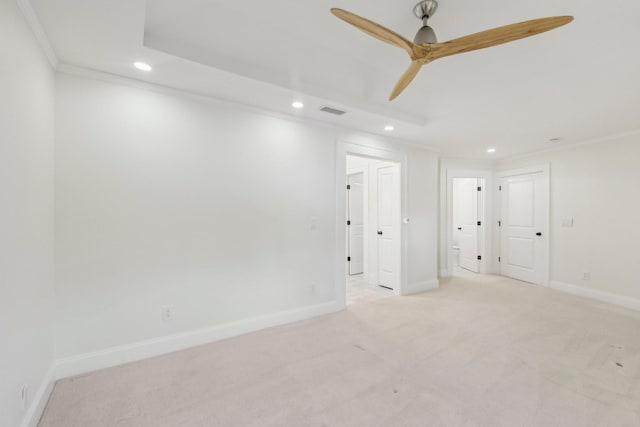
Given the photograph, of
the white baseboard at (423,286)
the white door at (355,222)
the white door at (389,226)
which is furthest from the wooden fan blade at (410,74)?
the white door at (355,222)

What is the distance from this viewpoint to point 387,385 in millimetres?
2020

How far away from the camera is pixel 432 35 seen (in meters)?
1.64

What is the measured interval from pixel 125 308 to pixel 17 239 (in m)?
1.04

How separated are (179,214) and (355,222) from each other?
11.9 feet

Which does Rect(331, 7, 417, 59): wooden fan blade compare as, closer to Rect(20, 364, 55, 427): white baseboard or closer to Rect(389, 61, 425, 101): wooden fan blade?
Rect(389, 61, 425, 101): wooden fan blade

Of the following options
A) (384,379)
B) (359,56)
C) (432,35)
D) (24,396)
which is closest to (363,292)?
(384,379)

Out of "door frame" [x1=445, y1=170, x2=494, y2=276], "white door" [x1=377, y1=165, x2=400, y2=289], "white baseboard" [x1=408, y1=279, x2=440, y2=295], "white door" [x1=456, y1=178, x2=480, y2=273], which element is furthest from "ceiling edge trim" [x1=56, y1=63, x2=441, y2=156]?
"white door" [x1=456, y1=178, x2=480, y2=273]

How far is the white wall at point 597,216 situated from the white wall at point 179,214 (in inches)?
152

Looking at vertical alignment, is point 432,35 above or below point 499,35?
above

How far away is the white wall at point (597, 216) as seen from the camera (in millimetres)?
3740

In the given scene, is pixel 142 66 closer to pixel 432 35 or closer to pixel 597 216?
pixel 432 35

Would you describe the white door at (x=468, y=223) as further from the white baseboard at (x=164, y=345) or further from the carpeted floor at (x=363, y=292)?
the white baseboard at (x=164, y=345)

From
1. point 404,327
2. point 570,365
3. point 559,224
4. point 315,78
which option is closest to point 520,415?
point 570,365

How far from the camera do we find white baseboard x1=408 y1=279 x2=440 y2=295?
434 cm
